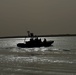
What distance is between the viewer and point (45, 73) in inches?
1249

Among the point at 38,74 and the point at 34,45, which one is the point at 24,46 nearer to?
the point at 34,45

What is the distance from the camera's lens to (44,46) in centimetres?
8744

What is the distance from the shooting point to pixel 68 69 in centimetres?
3391

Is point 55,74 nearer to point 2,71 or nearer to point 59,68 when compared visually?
point 59,68

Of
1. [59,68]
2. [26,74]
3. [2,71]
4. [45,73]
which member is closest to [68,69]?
[59,68]

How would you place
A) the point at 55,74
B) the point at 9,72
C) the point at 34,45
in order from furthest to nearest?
the point at 34,45, the point at 9,72, the point at 55,74

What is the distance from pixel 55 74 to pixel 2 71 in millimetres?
7828

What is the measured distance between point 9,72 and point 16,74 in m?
1.91

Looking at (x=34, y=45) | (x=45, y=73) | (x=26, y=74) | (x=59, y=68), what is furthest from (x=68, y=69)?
(x=34, y=45)

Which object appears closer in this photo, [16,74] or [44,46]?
[16,74]

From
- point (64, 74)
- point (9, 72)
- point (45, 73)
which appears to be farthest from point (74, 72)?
point (9, 72)

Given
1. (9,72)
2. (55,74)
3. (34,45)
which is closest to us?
(55,74)

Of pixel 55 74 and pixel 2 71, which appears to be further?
pixel 2 71

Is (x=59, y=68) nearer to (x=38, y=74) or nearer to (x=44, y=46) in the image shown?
(x=38, y=74)
